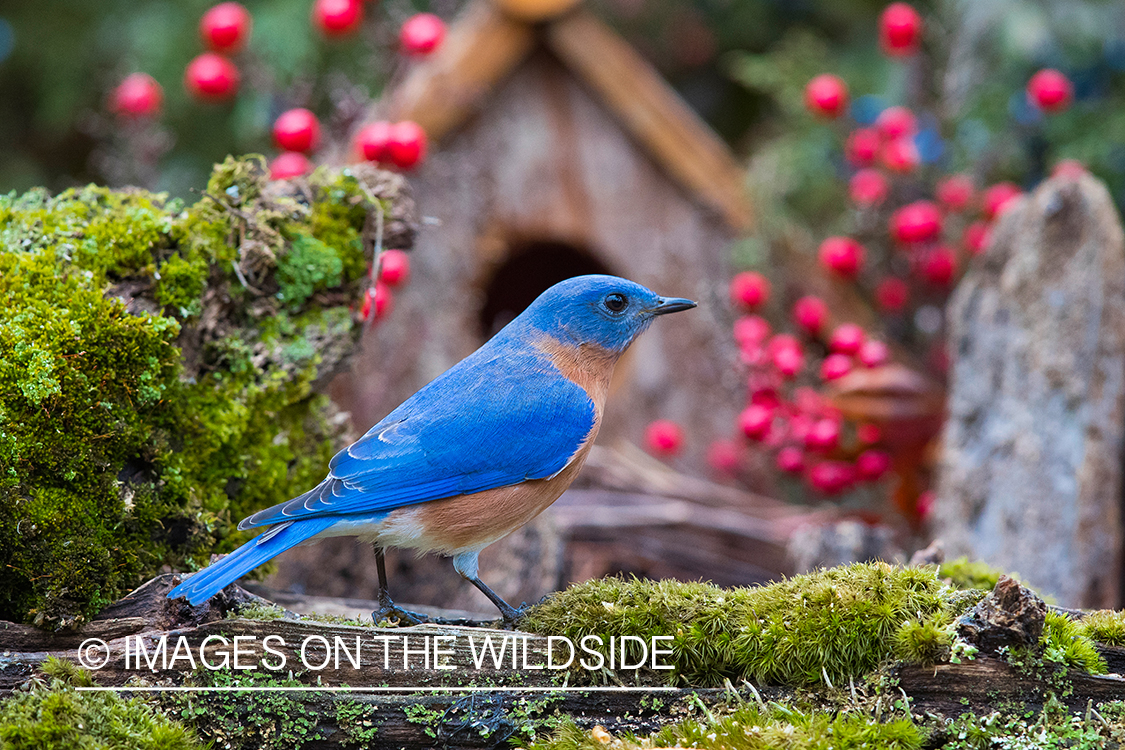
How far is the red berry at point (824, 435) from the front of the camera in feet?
17.8

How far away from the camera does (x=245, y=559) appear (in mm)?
2848

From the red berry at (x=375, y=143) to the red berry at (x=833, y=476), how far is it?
2.91 metres

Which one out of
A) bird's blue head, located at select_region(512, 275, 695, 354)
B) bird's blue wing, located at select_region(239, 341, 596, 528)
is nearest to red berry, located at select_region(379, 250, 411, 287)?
bird's blue head, located at select_region(512, 275, 695, 354)

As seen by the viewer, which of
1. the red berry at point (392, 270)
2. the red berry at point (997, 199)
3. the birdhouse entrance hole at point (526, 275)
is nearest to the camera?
the red berry at point (392, 270)

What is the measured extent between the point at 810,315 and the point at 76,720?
468cm

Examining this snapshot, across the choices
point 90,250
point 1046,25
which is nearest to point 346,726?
point 90,250

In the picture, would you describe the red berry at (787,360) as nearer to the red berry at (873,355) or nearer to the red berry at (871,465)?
the red berry at (873,355)

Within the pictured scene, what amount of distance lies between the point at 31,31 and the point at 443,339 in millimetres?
5304

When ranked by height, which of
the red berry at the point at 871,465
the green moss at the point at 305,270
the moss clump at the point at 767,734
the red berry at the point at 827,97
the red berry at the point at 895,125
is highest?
the red berry at the point at 827,97

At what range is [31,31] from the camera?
877 cm

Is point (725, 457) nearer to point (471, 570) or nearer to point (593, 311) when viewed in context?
point (593, 311)

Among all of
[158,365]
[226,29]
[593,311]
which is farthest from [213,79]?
[593,311]

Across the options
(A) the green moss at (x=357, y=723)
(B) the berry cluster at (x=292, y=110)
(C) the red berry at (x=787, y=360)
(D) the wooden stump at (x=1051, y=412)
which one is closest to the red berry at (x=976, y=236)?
(D) the wooden stump at (x=1051, y=412)

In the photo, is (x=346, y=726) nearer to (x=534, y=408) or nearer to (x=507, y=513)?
(x=507, y=513)
